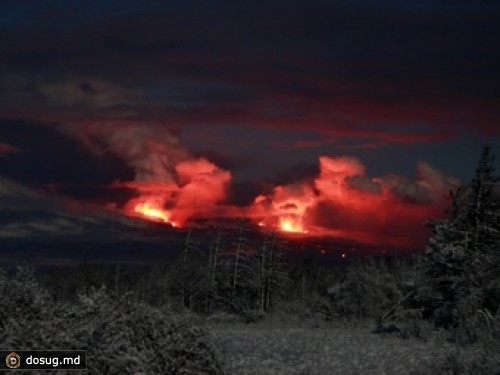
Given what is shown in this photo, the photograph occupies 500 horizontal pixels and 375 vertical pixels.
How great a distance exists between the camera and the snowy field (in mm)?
20217

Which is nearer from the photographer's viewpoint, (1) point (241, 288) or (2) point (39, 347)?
(2) point (39, 347)

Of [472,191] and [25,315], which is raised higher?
[472,191]

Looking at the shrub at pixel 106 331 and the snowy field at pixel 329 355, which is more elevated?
the shrub at pixel 106 331

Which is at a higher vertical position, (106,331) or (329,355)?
(106,331)

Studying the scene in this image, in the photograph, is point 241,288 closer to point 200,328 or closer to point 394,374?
point 394,374

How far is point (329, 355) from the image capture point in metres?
24.2

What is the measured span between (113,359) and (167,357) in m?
1.14

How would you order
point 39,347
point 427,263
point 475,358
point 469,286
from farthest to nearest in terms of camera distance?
point 427,263, point 469,286, point 475,358, point 39,347

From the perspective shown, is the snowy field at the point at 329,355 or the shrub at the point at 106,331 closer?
the shrub at the point at 106,331

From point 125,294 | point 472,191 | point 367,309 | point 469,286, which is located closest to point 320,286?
point 367,309

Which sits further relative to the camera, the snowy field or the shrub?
the snowy field

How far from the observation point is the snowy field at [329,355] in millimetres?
20217

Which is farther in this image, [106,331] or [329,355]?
[329,355]

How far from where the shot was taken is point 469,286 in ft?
116
